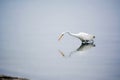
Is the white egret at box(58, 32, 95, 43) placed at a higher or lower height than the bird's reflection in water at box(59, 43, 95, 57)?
higher

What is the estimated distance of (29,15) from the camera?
1.98m

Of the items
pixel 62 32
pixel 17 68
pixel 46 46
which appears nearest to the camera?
pixel 17 68

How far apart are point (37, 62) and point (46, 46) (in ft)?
0.79

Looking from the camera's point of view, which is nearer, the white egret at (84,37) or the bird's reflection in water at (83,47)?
the bird's reflection in water at (83,47)

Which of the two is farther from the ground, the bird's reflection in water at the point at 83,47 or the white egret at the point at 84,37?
the white egret at the point at 84,37

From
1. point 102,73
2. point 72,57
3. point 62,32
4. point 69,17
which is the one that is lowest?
point 102,73

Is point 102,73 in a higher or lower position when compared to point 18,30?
lower

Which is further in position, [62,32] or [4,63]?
[62,32]

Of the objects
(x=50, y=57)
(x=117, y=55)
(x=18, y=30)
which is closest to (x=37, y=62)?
(x=50, y=57)

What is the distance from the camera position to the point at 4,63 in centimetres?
135

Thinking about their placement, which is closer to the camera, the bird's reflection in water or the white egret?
the bird's reflection in water

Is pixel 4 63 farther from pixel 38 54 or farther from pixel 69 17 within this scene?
pixel 69 17

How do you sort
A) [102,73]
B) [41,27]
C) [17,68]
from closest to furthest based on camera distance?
[102,73] < [17,68] < [41,27]

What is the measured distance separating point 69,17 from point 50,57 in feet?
2.00
